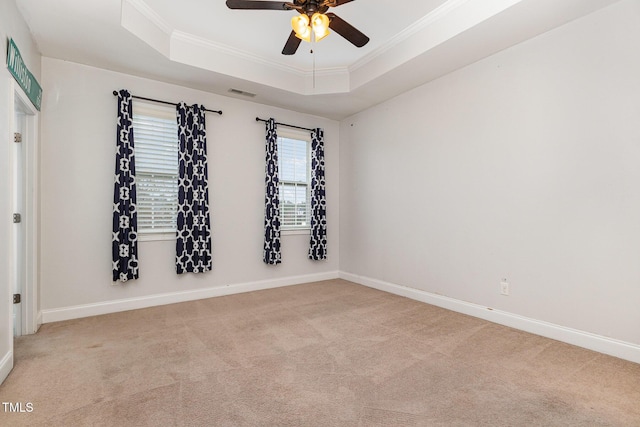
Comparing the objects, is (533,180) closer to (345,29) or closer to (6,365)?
(345,29)

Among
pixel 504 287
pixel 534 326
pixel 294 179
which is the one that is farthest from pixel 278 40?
pixel 534 326

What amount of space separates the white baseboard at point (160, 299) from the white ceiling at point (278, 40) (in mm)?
2668

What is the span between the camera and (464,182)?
3.49 m

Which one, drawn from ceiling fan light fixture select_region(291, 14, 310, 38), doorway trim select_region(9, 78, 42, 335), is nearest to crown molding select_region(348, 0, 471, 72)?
ceiling fan light fixture select_region(291, 14, 310, 38)

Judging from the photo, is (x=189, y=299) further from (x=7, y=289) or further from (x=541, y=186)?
(x=541, y=186)

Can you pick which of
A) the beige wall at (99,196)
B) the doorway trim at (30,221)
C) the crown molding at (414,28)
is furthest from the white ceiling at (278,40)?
the doorway trim at (30,221)

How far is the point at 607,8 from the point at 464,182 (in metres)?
1.78

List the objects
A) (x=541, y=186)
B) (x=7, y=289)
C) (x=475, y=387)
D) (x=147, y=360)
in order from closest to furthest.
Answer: (x=475, y=387)
(x=7, y=289)
(x=147, y=360)
(x=541, y=186)

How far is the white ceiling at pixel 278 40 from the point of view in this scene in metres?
2.61

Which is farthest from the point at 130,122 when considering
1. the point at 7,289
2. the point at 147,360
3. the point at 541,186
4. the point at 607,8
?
the point at 607,8

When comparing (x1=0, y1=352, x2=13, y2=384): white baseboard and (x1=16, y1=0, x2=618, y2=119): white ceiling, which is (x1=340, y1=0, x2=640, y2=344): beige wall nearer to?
(x1=16, y1=0, x2=618, y2=119): white ceiling

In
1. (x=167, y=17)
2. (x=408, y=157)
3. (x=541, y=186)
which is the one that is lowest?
(x=541, y=186)

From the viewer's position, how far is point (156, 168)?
3826mm

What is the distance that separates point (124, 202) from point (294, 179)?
2.41 meters
